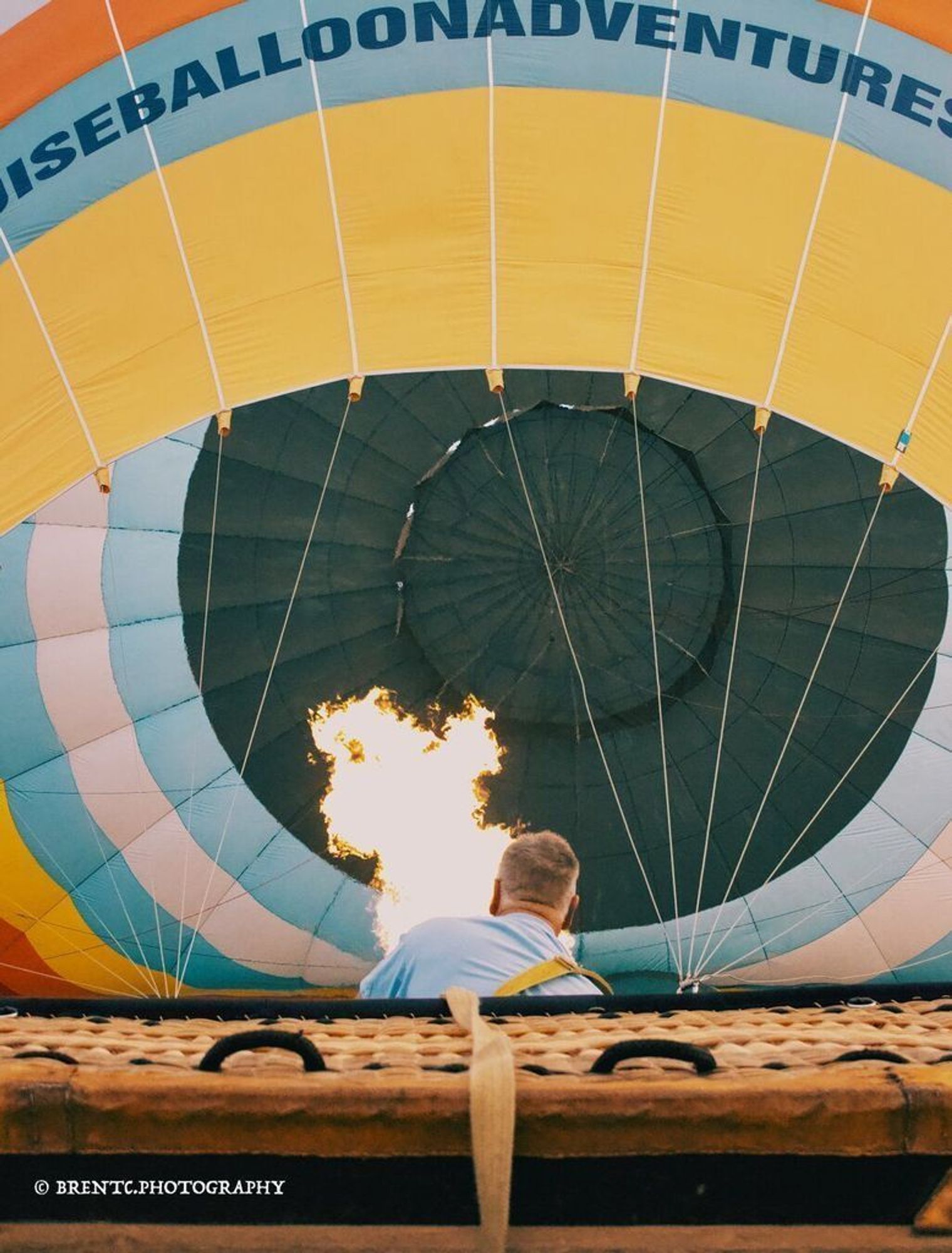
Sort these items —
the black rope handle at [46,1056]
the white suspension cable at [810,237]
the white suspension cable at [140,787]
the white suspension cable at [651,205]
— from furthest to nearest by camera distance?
the white suspension cable at [140,787] < the white suspension cable at [651,205] < the white suspension cable at [810,237] < the black rope handle at [46,1056]

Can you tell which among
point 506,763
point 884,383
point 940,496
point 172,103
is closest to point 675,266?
point 884,383

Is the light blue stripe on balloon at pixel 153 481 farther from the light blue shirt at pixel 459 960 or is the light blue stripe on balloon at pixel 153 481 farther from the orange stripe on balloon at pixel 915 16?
the light blue shirt at pixel 459 960

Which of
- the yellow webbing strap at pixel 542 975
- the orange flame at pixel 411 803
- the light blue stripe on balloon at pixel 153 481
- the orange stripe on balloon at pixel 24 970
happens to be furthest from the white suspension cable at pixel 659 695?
the yellow webbing strap at pixel 542 975

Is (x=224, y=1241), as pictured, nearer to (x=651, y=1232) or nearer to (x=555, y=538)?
(x=651, y=1232)

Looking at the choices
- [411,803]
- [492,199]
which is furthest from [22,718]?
[492,199]

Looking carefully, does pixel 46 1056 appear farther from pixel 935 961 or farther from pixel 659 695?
pixel 935 961

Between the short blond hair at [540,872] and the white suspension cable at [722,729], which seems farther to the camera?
the white suspension cable at [722,729]
